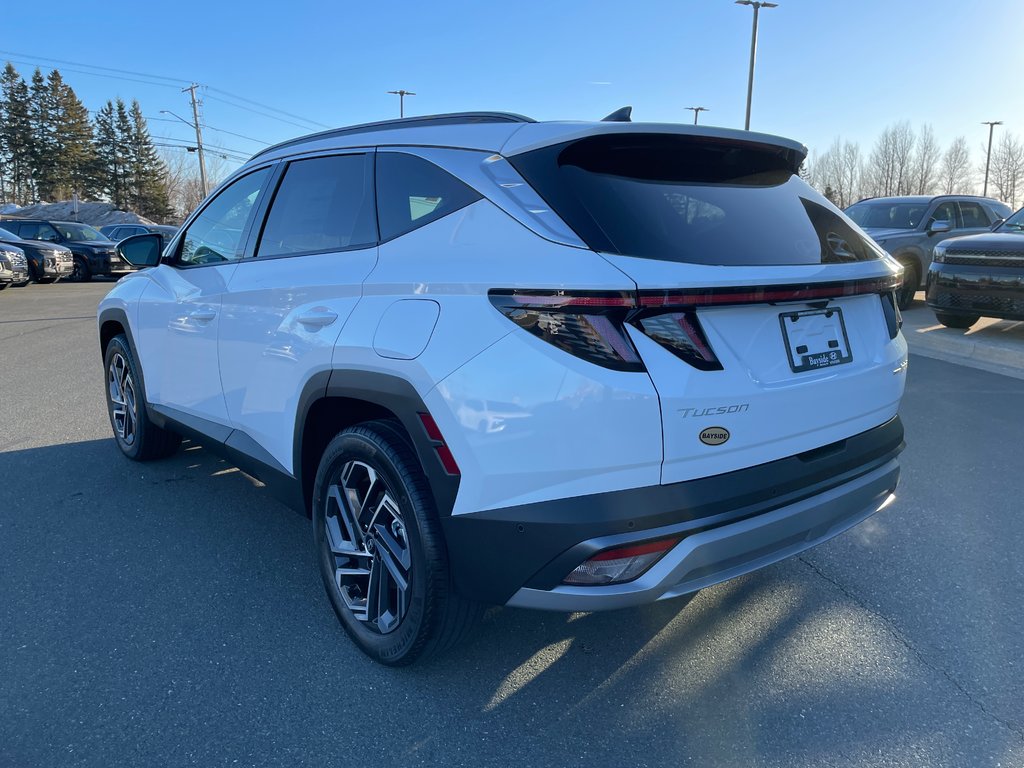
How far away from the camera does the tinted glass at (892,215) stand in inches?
481

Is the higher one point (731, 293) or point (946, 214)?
point (946, 214)

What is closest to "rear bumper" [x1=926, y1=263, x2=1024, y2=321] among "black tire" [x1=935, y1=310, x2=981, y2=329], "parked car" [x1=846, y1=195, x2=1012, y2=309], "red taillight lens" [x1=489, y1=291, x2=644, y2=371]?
"black tire" [x1=935, y1=310, x2=981, y2=329]

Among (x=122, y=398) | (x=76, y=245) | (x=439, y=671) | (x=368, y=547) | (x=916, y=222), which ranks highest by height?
(x=916, y=222)

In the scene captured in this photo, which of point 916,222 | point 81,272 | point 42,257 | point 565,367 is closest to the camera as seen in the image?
point 565,367

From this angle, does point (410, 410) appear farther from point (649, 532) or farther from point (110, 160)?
point (110, 160)

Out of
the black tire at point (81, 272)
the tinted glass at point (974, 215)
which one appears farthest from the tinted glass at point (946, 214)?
the black tire at point (81, 272)

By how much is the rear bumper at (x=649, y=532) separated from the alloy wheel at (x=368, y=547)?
0.35 metres

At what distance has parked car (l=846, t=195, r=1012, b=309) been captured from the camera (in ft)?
38.5

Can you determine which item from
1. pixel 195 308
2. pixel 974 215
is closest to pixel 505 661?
pixel 195 308

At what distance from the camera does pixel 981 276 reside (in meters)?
8.39

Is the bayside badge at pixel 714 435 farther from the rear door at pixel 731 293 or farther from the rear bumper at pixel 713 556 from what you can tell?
the rear bumper at pixel 713 556

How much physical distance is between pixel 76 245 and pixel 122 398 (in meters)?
19.8

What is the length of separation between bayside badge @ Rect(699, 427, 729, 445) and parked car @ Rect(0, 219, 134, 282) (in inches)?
888

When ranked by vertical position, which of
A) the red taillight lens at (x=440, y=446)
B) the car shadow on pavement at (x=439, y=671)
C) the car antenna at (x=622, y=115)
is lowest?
the car shadow on pavement at (x=439, y=671)
